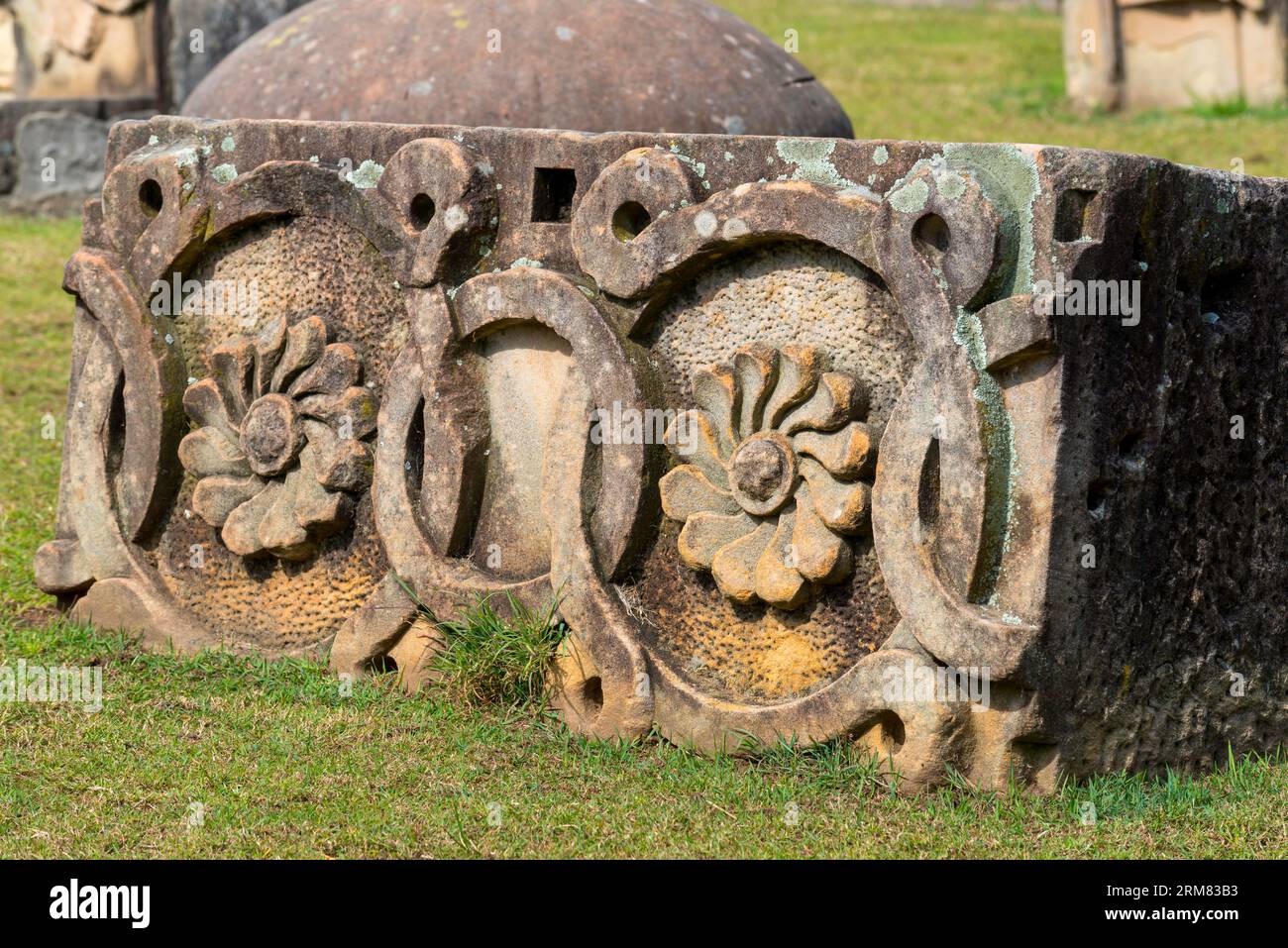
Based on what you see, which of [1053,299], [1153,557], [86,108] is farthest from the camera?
[86,108]

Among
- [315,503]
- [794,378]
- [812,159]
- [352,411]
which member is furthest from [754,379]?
[315,503]

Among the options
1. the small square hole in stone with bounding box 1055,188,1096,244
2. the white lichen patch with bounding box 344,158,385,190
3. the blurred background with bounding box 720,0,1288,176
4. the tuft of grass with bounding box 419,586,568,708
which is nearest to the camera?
the small square hole in stone with bounding box 1055,188,1096,244

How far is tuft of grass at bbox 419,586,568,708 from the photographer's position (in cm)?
356

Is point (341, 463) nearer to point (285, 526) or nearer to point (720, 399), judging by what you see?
point (285, 526)

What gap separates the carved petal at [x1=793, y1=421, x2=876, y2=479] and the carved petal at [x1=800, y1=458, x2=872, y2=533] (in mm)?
21

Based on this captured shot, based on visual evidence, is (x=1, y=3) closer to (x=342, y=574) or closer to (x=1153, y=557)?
(x=342, y=574)

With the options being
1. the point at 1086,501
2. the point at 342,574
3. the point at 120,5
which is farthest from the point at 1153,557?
the point at 120,5

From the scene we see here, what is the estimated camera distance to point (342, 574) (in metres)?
3.95

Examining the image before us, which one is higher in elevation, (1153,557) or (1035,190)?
(1035,190)

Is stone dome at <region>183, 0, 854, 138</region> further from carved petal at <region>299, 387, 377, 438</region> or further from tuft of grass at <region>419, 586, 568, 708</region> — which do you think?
tuft of grass at <region>419, 586, 568, 708</region>

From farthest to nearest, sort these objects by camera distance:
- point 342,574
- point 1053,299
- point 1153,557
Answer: point 342,574 → point 1153,557 → point 1053,299

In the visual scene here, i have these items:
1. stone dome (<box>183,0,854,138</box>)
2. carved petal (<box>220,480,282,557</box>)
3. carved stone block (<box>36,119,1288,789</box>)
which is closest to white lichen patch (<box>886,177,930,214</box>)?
carved stone block (<box>36,119,1288,789</box>)

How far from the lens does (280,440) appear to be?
392cm

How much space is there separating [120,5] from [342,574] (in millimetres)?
7083
